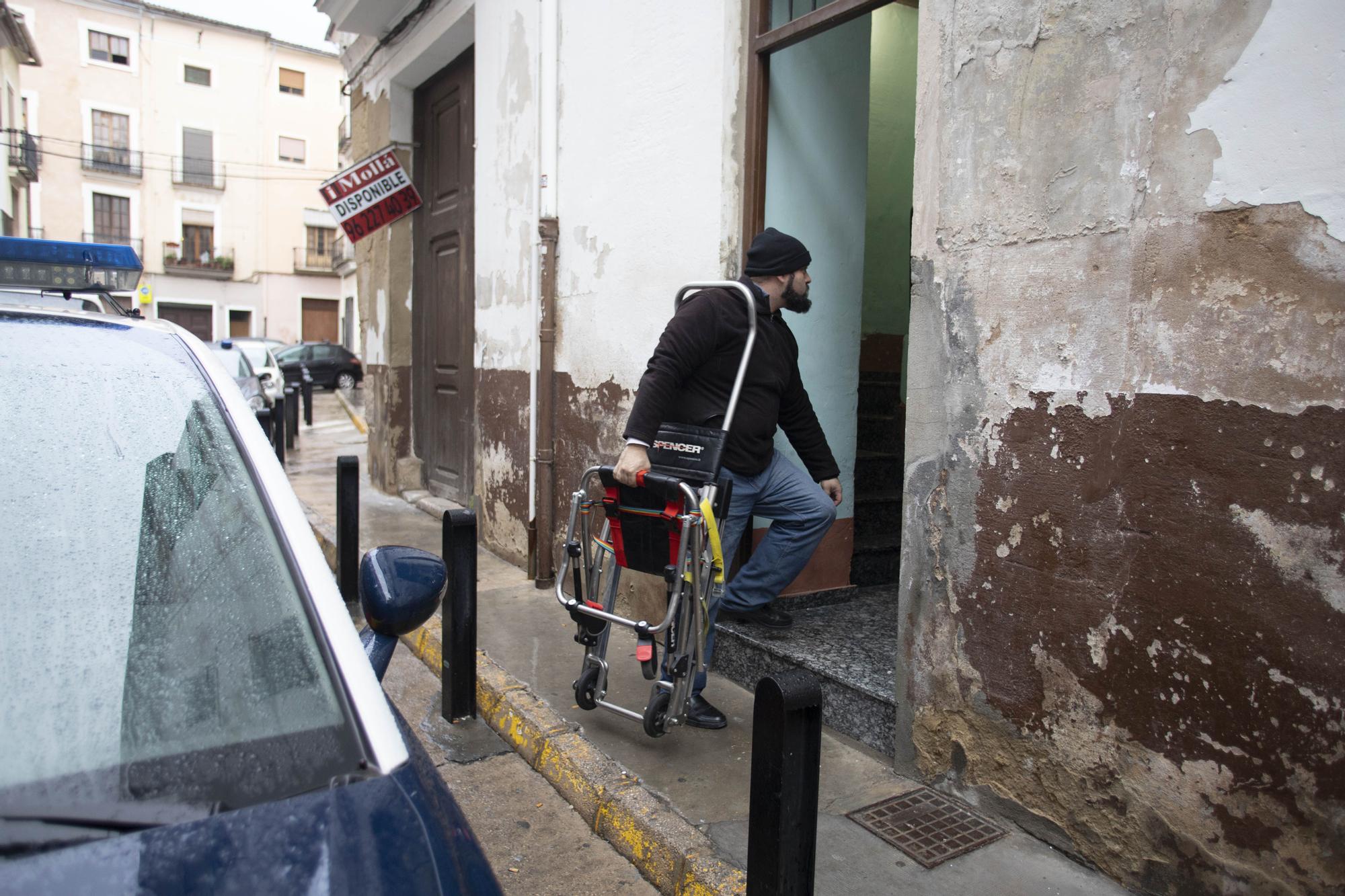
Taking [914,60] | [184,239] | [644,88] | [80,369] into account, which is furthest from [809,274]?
[184,239]

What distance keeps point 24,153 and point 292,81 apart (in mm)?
12602

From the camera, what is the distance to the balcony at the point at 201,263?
37.6m

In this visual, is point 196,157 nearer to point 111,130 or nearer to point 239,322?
point 111,130

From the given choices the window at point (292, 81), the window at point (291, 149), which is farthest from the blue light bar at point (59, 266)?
the window at point (292, 81)

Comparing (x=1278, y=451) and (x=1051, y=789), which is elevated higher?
(x=1278, y=451)

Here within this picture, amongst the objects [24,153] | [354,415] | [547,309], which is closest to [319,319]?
[24,153]

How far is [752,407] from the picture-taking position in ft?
12.0

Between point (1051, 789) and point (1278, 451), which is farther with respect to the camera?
A: point (1051, 789)

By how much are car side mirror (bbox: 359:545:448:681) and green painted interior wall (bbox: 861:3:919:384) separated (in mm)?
4159

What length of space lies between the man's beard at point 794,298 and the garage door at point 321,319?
40.7 metres

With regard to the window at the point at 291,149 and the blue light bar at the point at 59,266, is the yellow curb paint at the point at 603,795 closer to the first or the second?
the blue light bar at the point at 59,266

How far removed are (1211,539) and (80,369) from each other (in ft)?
8.32

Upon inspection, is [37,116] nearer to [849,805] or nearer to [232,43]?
[232,43]

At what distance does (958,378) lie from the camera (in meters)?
2.99
